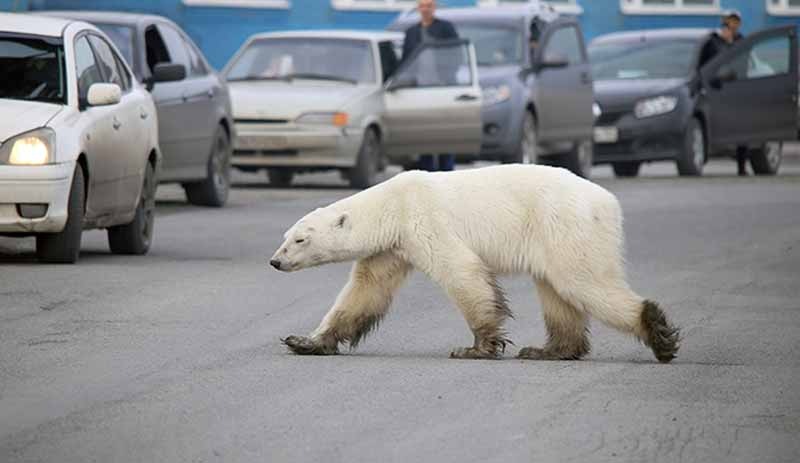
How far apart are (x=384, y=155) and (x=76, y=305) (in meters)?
13.3

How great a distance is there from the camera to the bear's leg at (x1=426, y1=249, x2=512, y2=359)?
9.63m

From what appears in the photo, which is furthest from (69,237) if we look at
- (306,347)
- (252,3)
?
(252,3)

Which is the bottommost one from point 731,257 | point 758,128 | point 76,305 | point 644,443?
point 758,128

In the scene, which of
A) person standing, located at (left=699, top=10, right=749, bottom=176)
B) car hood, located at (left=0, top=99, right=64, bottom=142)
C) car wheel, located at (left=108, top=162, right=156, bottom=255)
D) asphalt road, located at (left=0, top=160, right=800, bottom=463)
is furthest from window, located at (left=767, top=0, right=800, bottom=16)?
car hood, located at (left=0, top=99, right=64, bottom=142)

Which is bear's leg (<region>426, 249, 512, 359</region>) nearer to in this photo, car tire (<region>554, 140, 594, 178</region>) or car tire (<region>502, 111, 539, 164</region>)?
car tire (<region>502, 111, 539, 164</region>)

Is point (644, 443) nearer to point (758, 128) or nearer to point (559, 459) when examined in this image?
point (559, 459)

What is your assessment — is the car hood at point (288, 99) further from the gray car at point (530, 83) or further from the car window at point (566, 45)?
the car window at point (566, 45)

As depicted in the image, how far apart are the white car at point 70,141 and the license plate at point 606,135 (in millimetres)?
12928

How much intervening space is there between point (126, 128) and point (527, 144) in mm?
11373

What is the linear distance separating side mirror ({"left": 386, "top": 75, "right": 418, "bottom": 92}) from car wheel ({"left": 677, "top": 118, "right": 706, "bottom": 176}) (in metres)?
4.88

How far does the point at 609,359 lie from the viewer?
9891mm

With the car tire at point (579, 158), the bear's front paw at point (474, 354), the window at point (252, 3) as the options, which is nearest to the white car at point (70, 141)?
the bear's front paw at point (474, 354)

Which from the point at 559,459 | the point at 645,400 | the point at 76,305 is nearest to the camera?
the point at 559,459

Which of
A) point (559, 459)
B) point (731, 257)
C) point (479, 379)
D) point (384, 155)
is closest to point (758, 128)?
point (384, 155)
